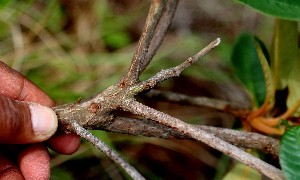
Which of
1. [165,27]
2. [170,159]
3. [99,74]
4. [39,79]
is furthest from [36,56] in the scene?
[165,27]

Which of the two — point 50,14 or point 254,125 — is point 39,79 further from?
point 254,125

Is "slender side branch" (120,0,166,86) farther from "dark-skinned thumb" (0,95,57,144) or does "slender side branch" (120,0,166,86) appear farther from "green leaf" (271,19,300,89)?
"green leaf" (271,19,300,89)

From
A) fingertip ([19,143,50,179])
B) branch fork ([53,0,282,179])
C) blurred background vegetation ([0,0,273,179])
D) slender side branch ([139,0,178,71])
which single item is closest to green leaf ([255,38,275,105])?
slender side branch ([139,0,178,71])

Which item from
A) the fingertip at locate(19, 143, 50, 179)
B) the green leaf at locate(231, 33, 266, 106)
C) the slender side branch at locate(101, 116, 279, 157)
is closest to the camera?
the slender side branch at locate(101, 116, 279, 157)

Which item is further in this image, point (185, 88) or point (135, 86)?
point (185, 88)

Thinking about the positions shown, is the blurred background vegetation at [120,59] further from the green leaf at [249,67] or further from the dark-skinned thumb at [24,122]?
the dark-skinned thumb at [24,122]

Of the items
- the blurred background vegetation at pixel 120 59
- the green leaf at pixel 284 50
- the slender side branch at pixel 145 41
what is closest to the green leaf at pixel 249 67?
the green leaf at pixel 284 50
